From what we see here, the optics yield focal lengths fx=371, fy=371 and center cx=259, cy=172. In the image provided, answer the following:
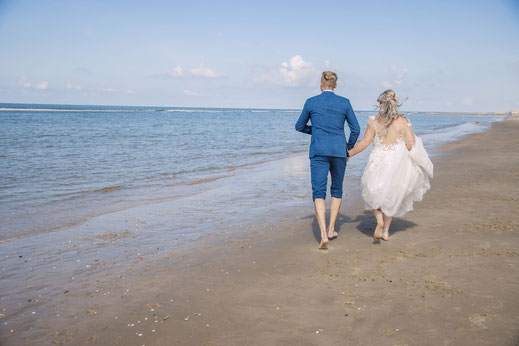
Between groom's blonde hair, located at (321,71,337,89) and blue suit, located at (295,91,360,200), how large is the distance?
99 mm

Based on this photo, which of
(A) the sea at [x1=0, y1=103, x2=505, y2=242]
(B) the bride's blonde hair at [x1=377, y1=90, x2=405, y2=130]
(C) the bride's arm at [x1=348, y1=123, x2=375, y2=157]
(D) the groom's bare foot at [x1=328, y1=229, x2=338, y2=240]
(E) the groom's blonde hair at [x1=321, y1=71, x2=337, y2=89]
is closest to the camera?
(E) the groom's blonde hair at [x1=321, y1=71, x2=337, y2=89]

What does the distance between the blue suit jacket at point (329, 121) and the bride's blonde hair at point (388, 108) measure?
46 cm

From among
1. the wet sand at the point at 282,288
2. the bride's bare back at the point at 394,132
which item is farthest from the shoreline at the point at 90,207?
the bride's bare back at the point at 394,132

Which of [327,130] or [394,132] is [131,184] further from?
[394,132]

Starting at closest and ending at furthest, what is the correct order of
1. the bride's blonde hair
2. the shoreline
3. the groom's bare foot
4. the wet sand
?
1. the wet sand
2. the bride's blonde hair
3. the groom's bare foot
4. the shoreline

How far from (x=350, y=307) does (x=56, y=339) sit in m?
2.24

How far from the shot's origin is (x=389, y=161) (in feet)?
15.7

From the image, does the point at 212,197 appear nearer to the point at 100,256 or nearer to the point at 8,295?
the point at 100,256

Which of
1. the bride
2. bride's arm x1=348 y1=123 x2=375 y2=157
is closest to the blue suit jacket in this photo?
bride's arm x1=348 y1=123 x2=375 y2=157

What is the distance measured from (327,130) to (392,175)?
1063 millimetres

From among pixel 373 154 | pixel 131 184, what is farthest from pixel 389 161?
pixel 131 184

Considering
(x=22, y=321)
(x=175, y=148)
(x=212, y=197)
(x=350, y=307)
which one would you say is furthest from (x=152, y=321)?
(x=175, y=148)

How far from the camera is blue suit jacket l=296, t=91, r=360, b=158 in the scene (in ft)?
14.8

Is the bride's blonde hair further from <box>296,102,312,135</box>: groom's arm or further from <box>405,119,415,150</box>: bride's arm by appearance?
<box>296,102,312,135</box>: groom's arm
